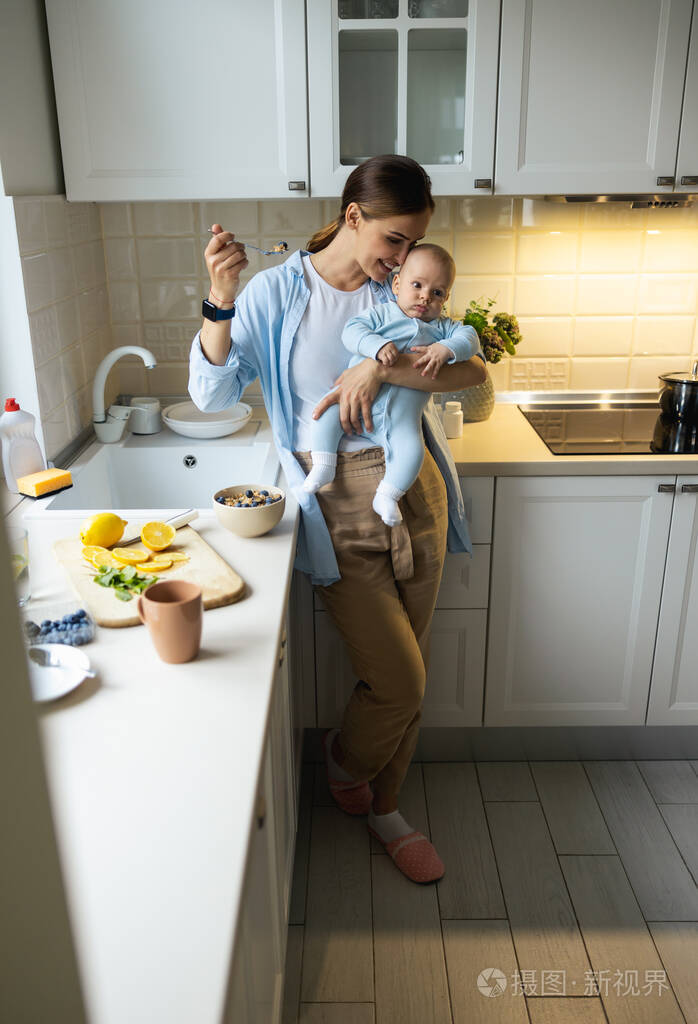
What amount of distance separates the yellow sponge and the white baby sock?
0.65m

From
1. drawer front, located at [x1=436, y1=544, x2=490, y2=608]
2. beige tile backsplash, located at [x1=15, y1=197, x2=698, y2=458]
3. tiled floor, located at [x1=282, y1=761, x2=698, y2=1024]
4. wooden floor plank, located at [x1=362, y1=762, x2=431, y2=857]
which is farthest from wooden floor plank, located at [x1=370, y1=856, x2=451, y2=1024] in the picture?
beige tile backsplash, located at [x1=15, y1=197, x2=698, y2=458]

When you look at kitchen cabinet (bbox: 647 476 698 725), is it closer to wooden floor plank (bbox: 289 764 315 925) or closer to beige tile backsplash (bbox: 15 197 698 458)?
beige tile backsplash (bbox: 15 197 698 458)

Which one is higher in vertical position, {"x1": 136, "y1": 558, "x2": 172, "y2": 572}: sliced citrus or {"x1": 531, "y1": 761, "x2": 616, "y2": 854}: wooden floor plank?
{"x1": 136, "y1": 558, "x2": 172, "y2": 572}: sliced citrus

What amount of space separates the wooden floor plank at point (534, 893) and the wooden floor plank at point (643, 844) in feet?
0.58

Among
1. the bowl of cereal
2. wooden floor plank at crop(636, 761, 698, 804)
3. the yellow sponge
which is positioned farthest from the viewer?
wooden floor plank at crop(636, 761, 698, 804)

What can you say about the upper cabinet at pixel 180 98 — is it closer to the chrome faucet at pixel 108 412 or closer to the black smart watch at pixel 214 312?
the chrome faucet at pixel 108 412

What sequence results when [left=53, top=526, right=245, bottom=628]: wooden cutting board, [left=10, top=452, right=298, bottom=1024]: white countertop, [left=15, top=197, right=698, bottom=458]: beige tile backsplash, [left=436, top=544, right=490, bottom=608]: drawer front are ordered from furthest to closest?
[left=15, top=197, right=698, bottom=458]: beige tile backsplash → [left=436, top=544, right=490, bottom=608]: drawer front → [left=53, top=526, right=245, bottom=628]: wooden cutting board → [left=10, top=452, right=298, bottom=1024]: white countertop

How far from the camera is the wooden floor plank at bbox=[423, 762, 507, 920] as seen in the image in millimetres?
1892

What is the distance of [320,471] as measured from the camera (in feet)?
5.48

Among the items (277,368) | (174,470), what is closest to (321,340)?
(277,368)

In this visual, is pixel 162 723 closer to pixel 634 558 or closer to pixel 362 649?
pixel 362 649

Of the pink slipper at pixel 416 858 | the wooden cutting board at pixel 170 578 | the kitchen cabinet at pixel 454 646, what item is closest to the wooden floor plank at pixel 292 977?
the pink slipper at pixel 416 858

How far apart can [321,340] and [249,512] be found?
402 millimetres

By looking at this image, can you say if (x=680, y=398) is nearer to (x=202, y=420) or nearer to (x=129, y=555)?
(x=202, y=420)
